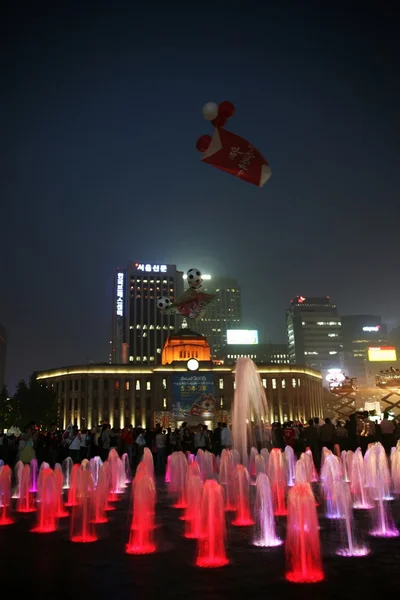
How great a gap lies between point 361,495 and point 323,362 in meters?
162

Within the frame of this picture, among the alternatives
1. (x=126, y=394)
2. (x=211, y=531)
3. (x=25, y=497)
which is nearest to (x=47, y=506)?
(x=25, y=497)

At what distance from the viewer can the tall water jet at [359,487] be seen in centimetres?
1249

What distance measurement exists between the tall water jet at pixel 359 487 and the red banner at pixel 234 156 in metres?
8.28

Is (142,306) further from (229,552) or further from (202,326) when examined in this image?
(229,552)

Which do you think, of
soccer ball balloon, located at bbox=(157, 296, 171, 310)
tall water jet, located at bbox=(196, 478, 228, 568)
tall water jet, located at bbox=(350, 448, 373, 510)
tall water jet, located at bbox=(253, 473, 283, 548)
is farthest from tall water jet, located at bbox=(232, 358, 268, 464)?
soccer ball balloon, located at bbox=(157, 296, 171, 310)

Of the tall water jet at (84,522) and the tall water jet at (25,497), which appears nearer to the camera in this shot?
the tall water jet at (84,522)

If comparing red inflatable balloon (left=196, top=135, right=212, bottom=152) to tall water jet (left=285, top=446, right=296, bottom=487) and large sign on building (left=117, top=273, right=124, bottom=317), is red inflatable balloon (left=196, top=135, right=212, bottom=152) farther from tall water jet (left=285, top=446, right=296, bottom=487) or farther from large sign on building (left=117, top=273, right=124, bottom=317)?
large sign on building (left=117, top=273, right=124, bottom=317)

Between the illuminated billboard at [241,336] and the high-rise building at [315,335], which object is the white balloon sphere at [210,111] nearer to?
the illuminated billboard at [241,336]

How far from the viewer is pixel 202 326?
191375 millimetres

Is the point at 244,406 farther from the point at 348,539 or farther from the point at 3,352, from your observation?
the point at 3,352

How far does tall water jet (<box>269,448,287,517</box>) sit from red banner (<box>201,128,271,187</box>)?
7.77 meters

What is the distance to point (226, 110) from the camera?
12516mm

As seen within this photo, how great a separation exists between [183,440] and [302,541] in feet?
51.0

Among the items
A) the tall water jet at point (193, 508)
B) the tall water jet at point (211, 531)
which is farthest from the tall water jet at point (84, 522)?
the tall water jet at point (211, 531)
